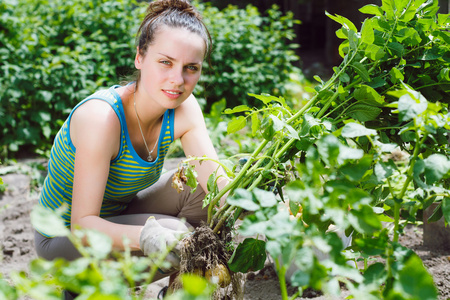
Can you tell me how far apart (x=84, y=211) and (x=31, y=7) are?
14.5ft

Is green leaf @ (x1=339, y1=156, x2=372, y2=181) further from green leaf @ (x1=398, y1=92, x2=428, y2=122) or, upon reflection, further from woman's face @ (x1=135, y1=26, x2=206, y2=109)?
woman's face @ (x1=135, y1=26, x2=206, y2=109)

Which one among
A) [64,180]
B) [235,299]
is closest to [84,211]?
[64,180]

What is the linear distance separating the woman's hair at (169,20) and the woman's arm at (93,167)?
372 millimetres

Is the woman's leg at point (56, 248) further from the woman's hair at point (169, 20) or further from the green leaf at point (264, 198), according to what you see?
the green leaf at point (264, 198)

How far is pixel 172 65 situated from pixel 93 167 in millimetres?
499

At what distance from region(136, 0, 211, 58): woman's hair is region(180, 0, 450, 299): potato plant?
1.77 feet

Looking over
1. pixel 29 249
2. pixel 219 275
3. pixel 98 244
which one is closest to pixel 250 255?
pixel 219 275

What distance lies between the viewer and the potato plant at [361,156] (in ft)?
2.63

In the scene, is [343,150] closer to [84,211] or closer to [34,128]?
[84,211]

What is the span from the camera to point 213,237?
1.50 metres

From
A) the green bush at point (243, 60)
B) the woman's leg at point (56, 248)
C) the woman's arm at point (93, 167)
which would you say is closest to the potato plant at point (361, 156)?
the woman's arm at point (93, 167)

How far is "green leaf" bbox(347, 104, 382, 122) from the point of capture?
1.36 meters

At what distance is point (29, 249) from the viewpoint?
2.71m

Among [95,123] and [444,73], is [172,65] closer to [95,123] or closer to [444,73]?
[95,123]
